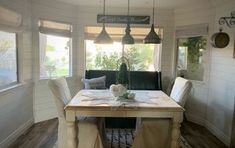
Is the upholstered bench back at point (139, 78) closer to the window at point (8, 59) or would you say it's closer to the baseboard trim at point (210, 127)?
the baseboard trim at point (210, 127)

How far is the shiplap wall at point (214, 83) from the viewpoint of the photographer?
360 cm

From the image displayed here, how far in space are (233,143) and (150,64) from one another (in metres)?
2.72

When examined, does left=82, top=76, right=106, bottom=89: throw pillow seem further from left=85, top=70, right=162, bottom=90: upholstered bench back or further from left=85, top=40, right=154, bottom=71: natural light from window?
left=85, top=40, right=154, bottom=71: natural light from window

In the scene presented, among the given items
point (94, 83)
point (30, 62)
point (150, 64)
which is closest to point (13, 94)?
point (30, 62)

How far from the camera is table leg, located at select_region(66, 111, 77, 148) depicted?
2.64 metres

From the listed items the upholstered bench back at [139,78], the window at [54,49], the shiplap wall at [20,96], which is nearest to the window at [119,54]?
the upholstered bench back at [139,78]

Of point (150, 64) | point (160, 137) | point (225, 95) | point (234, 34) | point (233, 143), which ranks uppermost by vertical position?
point (234, 34)

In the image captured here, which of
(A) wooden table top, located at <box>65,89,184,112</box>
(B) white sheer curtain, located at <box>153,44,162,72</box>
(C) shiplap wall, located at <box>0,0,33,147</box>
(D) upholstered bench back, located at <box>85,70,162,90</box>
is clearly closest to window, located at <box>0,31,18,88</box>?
(C) shiplap wall, located at <box>0,0,33,147</box>

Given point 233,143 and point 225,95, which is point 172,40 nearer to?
point 225,95

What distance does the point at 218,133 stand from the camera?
3869mm

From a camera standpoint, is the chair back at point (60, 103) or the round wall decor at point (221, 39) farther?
the round wall decor at point (221, 39)

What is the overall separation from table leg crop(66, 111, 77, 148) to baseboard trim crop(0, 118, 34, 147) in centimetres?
117

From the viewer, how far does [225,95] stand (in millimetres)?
3719

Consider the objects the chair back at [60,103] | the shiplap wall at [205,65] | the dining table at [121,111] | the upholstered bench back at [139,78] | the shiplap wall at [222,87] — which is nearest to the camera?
the dining table at [121,111]
